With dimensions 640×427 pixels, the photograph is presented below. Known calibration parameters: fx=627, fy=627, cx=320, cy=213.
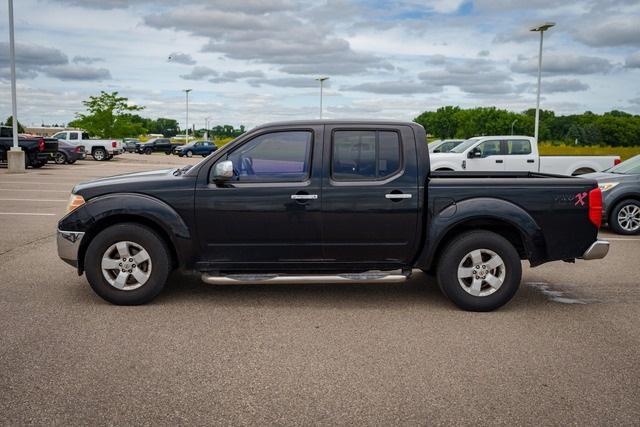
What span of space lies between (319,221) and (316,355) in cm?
156

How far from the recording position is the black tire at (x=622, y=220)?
1102cm

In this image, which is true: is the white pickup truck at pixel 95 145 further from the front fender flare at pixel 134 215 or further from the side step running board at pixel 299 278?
the side step running board at pixel 299 278

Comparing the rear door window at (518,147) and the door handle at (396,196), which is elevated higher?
the rear door window at (518,147)

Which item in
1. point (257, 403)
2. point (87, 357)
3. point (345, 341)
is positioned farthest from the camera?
point (345, 341)

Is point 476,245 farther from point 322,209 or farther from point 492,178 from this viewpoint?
point 322,209

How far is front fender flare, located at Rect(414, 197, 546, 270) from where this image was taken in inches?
229

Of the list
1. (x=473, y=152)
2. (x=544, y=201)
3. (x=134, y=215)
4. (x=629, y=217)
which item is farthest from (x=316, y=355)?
(x=473, y=152)

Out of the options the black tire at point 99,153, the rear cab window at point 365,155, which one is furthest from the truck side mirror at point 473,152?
the black tire at point 99,153

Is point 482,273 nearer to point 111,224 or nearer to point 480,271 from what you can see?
point 480,271

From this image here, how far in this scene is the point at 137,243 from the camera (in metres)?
5.85

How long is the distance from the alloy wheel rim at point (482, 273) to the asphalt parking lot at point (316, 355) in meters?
0.25

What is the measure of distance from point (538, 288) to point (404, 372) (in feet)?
10.6

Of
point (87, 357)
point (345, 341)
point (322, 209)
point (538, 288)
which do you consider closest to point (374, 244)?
point (322, 209)

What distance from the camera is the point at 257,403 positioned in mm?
3795
